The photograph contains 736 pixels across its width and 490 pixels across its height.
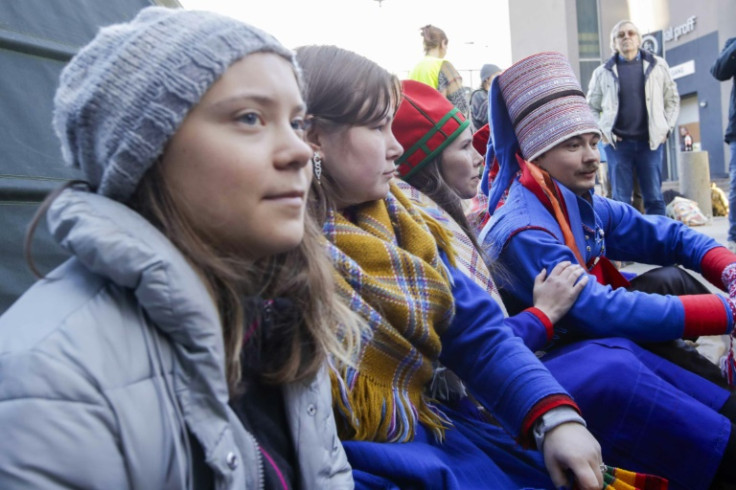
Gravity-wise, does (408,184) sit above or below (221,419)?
above

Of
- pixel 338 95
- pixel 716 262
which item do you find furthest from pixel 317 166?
pixel 716 262

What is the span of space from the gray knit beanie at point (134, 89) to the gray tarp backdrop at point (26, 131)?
99 cm

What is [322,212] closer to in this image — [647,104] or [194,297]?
[194,297]

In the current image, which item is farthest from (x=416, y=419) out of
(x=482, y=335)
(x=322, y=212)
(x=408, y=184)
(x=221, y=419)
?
(x=408, y=184)

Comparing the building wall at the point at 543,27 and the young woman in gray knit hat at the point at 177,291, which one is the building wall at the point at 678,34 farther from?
the young woman in gray knit hat at the point at 177,291

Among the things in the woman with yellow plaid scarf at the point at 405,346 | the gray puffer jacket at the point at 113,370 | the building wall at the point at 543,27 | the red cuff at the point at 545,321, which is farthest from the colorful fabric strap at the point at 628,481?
the building wall at the point at 543,27

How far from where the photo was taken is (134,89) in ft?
3.28

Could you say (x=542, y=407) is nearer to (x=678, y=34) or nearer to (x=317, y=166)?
(x=317, y=166)

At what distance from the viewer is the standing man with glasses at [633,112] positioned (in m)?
5.97

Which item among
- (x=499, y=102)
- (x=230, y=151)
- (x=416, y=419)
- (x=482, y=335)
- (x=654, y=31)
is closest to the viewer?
(x=230, y=151)

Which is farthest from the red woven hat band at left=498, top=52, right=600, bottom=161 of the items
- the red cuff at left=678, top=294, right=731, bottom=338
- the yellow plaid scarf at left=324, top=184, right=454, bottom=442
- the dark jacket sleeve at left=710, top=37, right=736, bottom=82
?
the dark jacket sleeve at left=710, top=37, right=736, bottom=82

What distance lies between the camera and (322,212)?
62.3 inches

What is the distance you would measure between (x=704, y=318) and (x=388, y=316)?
1.09 metres

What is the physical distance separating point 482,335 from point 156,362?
0.97 meters
